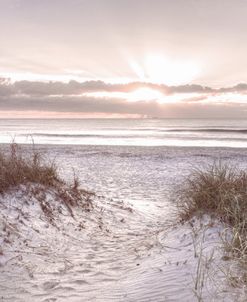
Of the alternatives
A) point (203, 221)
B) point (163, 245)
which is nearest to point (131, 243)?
point (163, 245)

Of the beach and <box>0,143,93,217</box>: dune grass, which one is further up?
<box>0,143,93,217</box>: dune grass

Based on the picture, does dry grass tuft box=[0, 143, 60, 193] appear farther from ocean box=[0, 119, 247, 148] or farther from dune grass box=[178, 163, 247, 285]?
dune grass box=[178, 163, 247, 285]

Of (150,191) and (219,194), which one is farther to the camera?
(150,191)

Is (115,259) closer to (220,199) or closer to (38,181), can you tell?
(220,199)

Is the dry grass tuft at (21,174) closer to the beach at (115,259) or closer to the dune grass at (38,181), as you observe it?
the dune grass at (38,181)

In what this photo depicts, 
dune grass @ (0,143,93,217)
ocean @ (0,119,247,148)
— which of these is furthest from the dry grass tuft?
ocean @ (0,119,247,148)

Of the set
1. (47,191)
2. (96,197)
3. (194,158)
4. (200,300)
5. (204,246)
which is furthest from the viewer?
(194,158)

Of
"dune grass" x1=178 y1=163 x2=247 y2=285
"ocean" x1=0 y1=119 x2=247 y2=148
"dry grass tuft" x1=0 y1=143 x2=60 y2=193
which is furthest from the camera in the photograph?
"ocean" x1=0 y1=119 x2=247 y2=148

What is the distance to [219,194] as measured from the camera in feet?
23.9

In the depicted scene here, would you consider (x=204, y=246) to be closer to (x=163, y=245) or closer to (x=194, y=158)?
(x=163, y=245)

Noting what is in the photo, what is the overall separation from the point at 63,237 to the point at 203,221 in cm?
276

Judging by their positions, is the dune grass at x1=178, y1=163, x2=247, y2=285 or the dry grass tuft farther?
the dry grass tuft

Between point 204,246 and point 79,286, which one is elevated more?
point 204,246

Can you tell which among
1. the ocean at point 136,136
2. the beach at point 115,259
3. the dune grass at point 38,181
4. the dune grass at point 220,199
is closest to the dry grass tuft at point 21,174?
the dune grass at point 38,181
